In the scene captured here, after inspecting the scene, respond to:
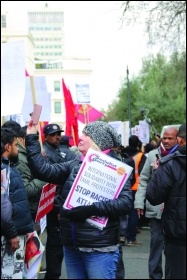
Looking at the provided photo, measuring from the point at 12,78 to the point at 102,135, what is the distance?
79.5 inches

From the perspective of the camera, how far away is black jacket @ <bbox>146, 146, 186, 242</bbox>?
3.81 metres

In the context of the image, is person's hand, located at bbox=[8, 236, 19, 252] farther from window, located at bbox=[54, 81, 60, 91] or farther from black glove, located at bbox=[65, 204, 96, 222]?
window, located at bbox=[54, 81, 60, 91]

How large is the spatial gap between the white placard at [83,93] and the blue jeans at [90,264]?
429 inches

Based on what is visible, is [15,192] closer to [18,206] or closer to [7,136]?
[18,206]

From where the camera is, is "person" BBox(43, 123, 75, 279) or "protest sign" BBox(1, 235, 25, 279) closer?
"protest sign" BBox(1, 235, 25, 279)

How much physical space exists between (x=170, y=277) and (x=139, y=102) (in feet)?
138

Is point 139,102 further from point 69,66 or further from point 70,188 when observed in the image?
point 69,66

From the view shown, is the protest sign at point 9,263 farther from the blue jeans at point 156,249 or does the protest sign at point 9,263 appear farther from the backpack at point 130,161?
the backpack at point 130,161

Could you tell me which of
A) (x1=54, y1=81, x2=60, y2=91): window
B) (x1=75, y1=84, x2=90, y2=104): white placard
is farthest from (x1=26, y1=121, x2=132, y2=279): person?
(x1=54, y1=81, x2=60, y2=91): window

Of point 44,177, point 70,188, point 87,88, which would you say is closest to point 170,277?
point 70,188

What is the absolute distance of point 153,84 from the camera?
47562mm

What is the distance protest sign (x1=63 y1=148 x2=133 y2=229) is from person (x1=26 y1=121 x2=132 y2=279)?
6cm

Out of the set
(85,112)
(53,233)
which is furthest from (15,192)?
(85,112)

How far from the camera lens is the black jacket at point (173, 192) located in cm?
381
